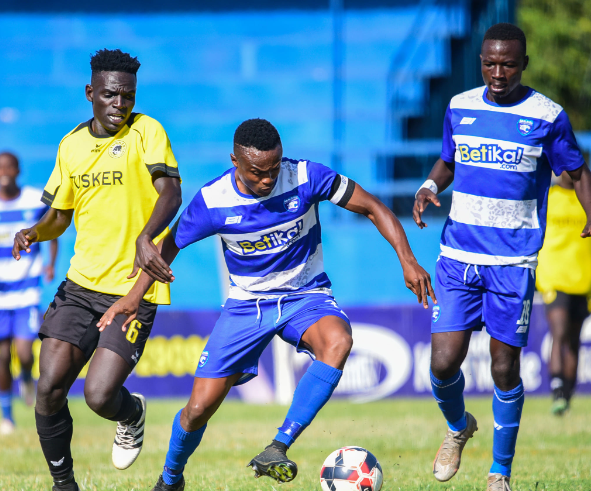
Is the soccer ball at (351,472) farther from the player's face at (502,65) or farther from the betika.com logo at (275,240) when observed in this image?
the player's face at (502,65)

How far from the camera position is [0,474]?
633cm

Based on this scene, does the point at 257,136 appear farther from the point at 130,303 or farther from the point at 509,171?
the point at 509,171

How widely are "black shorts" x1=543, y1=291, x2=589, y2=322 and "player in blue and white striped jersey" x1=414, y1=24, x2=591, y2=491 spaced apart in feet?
14.6

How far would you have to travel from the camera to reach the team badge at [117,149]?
5352 mm

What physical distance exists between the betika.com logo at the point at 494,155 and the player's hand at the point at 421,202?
361mm

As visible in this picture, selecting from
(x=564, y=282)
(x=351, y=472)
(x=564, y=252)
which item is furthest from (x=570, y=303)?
(x=351, y=472)

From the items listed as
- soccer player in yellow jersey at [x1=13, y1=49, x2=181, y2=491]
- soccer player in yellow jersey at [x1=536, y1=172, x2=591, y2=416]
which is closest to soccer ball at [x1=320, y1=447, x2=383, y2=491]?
soccer player in yellow jersey at [x1=13, y1=49, x2=181, y2=491]

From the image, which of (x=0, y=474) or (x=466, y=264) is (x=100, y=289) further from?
(x=466, y=264)

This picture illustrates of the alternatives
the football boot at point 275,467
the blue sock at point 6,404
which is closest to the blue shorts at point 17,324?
the blue sock at point 6,404

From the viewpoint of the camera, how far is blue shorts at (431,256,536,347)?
17.4 ft

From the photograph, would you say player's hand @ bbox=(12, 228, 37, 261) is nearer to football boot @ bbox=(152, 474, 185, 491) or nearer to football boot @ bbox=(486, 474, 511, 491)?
football boot @ bbox=(152, 474, 185, 491)

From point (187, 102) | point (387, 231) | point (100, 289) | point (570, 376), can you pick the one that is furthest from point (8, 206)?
point (187, 102)

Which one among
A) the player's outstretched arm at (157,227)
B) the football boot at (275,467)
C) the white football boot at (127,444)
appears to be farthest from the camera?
the white football boot at (127,444)

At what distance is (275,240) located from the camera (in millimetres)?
5164
